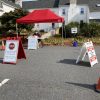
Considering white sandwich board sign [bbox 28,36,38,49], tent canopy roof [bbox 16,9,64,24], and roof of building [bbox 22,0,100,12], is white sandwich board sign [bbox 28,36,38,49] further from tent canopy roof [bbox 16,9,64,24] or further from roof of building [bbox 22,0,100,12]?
roof of building [bbox 22,0,100,12]

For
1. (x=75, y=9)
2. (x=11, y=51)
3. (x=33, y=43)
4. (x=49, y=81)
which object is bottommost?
(x=33, y=43)

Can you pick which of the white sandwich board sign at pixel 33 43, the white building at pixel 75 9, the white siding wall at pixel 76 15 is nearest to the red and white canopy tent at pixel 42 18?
the white sandwich board sign at pixel 33 43

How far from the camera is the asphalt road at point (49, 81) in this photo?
802 centimetres

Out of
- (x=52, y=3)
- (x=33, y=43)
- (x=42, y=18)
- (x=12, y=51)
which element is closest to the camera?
(x=12, y=51)

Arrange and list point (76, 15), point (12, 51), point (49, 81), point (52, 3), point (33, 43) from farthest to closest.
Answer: point (52, 3)
point (76, 15)
point (33, 43)
point (12, 51)
point (49, 81)

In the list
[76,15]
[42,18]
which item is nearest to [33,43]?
[42,18]

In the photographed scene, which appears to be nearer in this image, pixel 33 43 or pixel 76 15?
pixel 33 43

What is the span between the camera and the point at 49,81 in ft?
32.2

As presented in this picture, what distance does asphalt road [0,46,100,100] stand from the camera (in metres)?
8.02

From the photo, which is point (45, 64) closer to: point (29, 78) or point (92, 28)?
point (29, 78)

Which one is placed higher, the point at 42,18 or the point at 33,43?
the point at 42,18

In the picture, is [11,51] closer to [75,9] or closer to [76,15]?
[76,15]

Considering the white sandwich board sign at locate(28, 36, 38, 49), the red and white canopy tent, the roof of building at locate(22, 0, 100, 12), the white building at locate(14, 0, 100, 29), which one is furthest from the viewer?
the roof of building at locate(22, 0, 100, 12)

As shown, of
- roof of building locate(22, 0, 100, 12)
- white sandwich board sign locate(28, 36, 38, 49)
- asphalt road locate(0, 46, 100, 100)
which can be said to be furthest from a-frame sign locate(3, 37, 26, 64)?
roof of building locate(22, 0, 100, 12)
